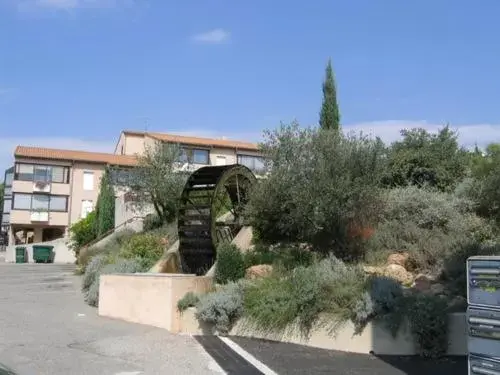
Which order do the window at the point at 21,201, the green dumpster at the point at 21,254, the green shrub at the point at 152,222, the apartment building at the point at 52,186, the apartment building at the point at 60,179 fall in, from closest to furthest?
the green shrub at the point at 152,222, the green dumpster at the point at 21,254, the apartment building at the point at 60,179, the apartment building at the point at 52,186, the window at the point at 21,201

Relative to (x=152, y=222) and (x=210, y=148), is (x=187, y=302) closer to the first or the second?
(x=152, y=222)

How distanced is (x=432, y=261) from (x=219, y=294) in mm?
5383

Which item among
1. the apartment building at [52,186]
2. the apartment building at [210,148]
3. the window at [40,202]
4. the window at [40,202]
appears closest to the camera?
the apartment building at [210,148]

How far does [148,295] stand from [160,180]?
11339mm

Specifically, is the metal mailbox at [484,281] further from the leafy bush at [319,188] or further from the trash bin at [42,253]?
the trash bin at [42,253]

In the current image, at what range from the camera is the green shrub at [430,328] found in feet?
32.1

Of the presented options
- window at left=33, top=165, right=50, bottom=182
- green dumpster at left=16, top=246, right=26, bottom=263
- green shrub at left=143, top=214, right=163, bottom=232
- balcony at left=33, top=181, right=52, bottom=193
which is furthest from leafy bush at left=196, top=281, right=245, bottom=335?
window at left=33, top=165, right=50, bottom=182

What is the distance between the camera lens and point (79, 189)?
2349 inches

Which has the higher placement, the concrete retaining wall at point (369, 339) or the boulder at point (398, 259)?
the boulder at point (398, 259)

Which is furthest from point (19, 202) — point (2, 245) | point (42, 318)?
point (42, 318)

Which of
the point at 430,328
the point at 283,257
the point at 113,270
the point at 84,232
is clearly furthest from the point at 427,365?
the point at 84,232

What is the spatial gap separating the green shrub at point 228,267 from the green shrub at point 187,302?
1.22 m

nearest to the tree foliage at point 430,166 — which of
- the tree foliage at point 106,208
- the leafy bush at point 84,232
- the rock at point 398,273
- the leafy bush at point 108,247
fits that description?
the rock at point 398,273

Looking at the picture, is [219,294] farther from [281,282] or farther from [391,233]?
[391,233]
